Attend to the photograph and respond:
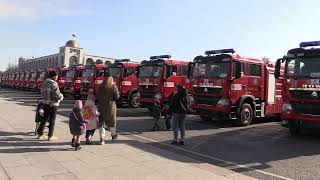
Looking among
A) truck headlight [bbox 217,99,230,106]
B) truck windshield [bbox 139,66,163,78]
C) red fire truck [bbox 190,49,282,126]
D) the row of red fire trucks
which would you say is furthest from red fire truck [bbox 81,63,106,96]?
truck headlight [bbox 217,99,230,106]

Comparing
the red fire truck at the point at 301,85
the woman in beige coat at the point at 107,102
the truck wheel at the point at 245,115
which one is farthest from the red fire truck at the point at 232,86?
the woman in beige coat at the point at 107,102

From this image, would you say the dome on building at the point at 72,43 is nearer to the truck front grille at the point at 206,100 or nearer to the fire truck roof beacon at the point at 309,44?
the truck front grille at the point at 206,100

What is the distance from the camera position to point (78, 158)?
879 centimetres

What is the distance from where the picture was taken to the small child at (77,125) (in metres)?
9.69

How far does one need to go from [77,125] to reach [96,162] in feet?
5.12

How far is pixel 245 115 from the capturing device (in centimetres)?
1603

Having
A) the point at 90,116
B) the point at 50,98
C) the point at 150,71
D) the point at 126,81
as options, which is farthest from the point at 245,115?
the point at 126,81

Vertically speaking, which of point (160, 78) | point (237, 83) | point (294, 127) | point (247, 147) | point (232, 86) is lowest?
point (247, 147)

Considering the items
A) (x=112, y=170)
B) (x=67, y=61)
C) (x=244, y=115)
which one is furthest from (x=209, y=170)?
(x=67, y=61)

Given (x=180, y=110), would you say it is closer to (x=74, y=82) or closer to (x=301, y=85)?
(x=301, y=85)

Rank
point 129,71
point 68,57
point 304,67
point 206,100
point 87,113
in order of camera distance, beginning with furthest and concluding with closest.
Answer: point 68,57 → point 129,71 → point 206,100 → point 304,67 → point 87,113

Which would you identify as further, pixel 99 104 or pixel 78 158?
pixel 99 104

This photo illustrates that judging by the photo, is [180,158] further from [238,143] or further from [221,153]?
[238,143]

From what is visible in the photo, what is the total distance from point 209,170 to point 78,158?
8.69 ft
